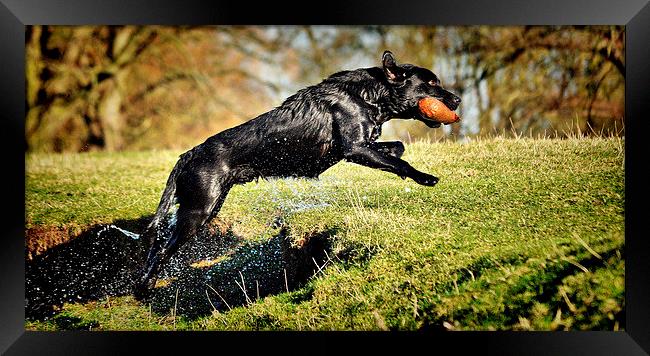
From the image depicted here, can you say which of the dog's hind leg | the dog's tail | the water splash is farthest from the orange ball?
the water splash

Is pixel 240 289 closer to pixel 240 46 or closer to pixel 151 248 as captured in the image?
pixel 151 248

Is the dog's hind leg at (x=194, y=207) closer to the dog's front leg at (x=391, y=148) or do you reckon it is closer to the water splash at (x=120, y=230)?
the water splash at (x=120, y=230)

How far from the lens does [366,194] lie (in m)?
4.75

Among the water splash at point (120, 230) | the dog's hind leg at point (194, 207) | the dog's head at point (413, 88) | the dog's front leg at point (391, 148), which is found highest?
the dog's head at point (413, 88)

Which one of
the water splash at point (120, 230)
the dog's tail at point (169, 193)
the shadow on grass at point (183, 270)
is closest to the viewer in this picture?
the dog's tail at point (169, 193)

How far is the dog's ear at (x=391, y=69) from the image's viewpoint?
418cm

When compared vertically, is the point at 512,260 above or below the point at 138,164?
below

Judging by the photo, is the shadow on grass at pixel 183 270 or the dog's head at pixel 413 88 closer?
the dog's head at pixel 413 88

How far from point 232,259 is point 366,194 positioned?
4.03ft

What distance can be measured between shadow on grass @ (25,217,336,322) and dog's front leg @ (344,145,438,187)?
33.1 inches
